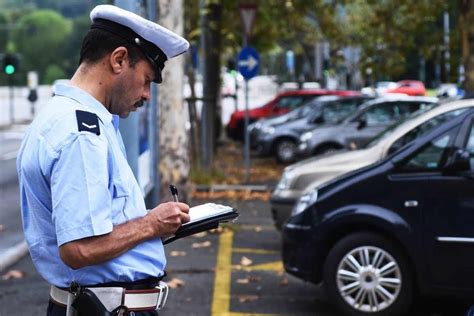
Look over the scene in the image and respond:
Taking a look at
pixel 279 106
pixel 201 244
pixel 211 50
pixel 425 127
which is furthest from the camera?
pixel 279 106

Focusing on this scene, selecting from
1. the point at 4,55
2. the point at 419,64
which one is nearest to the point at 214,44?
the point at 4,55

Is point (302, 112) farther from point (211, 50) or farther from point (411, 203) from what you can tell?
point (411, 203)

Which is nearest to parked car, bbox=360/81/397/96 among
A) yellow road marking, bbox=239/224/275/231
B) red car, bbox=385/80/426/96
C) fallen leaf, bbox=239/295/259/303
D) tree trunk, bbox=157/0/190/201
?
red car, bbox=385/80/426/96

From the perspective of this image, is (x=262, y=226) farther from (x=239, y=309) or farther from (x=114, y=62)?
(x=114, y=62)

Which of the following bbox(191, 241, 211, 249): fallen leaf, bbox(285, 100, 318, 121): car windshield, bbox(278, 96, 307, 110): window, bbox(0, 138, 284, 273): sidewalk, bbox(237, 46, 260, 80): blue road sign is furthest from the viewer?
bbox(278, 96, 307, 110): window

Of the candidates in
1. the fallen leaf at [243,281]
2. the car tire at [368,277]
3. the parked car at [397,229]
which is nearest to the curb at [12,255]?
the fallen leaf at [243,281]

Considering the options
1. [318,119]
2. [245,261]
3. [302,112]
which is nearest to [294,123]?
[318,119]

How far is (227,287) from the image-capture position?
374 inches

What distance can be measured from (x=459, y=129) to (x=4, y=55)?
7.77 m

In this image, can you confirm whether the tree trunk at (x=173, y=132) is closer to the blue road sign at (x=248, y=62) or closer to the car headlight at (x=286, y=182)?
the car headlight at (x=286, y=182)

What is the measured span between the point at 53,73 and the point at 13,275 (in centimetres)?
494

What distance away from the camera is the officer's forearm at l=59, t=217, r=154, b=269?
10.1 ft

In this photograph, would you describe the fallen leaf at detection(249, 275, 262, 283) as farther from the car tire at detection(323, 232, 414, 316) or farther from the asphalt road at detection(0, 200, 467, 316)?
the car tire at detection(323, 232, 414, 316)

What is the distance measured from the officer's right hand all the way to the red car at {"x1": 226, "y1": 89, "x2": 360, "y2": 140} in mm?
29979
